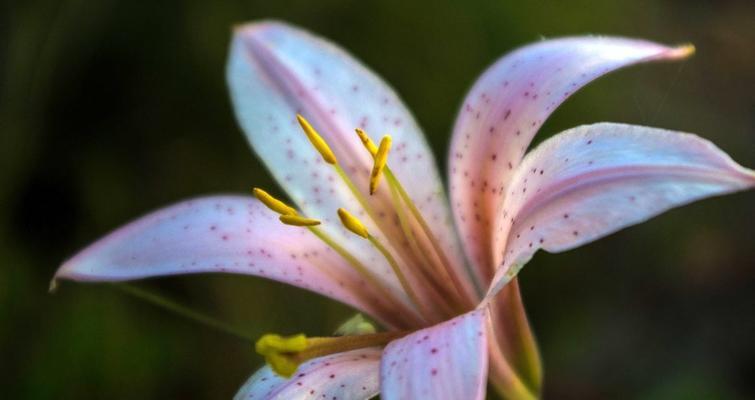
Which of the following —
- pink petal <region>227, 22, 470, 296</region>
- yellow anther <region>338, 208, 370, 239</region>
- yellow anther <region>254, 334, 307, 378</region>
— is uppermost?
pink petal <region>227, 22, 470, 296</region>

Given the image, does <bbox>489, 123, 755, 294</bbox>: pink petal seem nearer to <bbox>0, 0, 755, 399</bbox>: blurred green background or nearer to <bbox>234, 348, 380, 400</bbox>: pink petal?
<bbox>234, 348, 380, 400</bbox>: pink petal

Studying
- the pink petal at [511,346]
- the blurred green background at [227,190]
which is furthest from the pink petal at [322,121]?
the blurred green background at [227,190]

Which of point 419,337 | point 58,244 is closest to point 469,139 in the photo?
point 419,337

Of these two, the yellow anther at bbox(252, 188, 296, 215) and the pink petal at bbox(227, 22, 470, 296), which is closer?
the yellow anther at bbox(252, 188, 296, 215)

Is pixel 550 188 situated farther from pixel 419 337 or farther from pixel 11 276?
pixel 11 276

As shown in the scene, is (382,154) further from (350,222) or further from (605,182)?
(605,182)

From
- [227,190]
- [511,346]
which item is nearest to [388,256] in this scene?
[511,346]

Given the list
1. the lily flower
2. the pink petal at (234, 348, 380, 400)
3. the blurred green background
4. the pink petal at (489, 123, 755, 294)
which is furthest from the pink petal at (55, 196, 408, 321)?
the blurred green background
